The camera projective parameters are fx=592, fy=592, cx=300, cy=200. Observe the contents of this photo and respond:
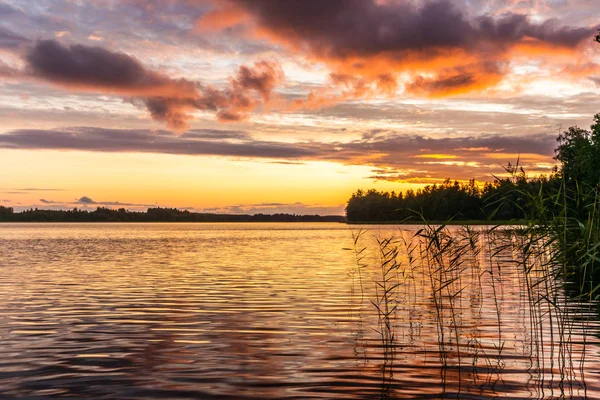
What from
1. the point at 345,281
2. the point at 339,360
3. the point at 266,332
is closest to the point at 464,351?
the point at 339,360

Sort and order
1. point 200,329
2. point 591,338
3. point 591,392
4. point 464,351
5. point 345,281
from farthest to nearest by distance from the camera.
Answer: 1. point 345,281
2. point 200,329
3. point 591,338
4. point 464,351
5. point 591,392

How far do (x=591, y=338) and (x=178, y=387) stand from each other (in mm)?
11637

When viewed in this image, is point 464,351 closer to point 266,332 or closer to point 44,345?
point 266,332

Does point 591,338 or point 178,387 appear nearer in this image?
point 178,387

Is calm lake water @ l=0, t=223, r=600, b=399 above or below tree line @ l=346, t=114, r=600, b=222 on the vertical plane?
below

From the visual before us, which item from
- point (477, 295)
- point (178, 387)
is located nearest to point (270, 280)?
point (477, 295)

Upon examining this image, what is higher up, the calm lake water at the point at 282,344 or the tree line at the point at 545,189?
the tree line at the point at 545,189

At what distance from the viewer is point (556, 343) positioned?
615 inches

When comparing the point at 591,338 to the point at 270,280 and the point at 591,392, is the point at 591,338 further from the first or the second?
the point at 270,280

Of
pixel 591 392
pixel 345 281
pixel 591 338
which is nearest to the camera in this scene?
pixel 591 392

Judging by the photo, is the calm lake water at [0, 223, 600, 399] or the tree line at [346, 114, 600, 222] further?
the tree line at [346, 114, 600, 222]

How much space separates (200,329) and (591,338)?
11097 mm

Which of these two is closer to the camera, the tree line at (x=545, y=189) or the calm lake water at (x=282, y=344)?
the calm lake water at (x=282, y=344)

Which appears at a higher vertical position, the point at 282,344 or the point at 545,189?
the point at 545,189
